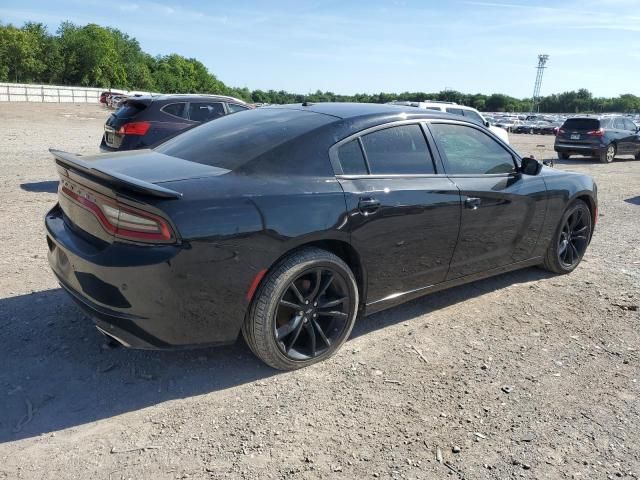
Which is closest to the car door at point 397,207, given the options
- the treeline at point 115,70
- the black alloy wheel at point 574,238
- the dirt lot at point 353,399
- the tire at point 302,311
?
the tire at point 302,311

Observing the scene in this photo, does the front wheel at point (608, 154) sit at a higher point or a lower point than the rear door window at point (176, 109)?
lower

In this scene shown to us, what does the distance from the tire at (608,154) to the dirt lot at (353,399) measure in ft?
49.9

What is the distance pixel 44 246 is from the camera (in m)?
5.43

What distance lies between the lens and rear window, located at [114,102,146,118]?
28.8ft

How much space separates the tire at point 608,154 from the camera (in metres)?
17.9

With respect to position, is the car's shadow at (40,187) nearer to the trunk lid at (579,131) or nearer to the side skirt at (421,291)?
the side skirt at (421,291)

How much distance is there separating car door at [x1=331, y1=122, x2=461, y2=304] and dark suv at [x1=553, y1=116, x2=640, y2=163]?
16.1 m

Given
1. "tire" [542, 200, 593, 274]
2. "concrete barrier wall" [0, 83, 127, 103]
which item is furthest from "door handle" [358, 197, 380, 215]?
"concrete barrier wall" [0, 83, 127, 103]

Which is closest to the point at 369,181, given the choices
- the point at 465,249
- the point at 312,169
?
the point at 312,169

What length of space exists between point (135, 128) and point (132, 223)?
20.8 ft

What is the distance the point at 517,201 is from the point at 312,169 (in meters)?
2.07

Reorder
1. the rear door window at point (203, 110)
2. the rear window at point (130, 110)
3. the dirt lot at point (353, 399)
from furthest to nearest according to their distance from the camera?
the rear door window at point (203, 110) < the rear window at point (130, 110) < the dirt lot at point (353, 399)

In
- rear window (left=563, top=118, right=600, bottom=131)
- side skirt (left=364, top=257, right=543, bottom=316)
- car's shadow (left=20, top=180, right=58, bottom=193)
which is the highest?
rear window (left=563, top=118, right=600, bottom=131)

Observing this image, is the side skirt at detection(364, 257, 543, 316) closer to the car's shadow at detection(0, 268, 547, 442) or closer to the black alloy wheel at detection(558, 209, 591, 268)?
the car's shadow at detection(0, 268, 547, 442)
